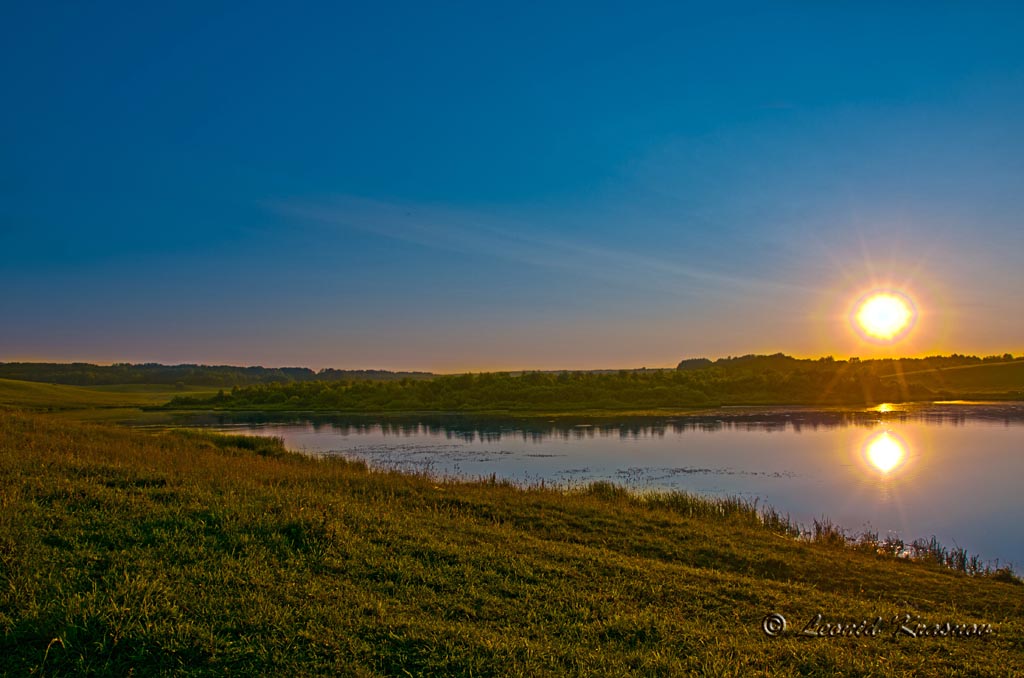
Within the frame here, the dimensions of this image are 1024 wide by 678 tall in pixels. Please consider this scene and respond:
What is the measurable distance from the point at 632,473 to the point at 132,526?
18221 mm

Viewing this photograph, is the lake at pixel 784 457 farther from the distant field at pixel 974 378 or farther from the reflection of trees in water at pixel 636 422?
the distant field at pixel 974 378

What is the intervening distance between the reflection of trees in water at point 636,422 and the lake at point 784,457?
0.12 meters

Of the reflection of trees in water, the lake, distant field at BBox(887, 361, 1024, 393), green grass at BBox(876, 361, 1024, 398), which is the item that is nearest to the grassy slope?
the lake

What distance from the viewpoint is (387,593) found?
718cm

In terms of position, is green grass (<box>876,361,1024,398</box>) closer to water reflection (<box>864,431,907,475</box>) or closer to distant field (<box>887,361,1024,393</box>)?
distant field (<box>887,361,1024,393</box>)

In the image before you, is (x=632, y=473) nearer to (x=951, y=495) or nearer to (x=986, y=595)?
(x=951, y=495)

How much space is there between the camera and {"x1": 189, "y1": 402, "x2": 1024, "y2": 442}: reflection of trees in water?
39.7 metres

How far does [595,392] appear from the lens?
66562 mm

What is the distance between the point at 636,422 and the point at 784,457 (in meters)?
18.7

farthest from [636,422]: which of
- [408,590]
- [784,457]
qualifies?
[408,590]

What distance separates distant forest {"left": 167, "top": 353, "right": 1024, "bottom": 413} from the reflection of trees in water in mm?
9217

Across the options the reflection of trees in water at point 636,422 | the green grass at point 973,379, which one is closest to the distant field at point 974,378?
the green grass at point 973,379

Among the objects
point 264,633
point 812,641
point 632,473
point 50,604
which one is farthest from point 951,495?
point 50,604

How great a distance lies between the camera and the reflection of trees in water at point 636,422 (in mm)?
39716
